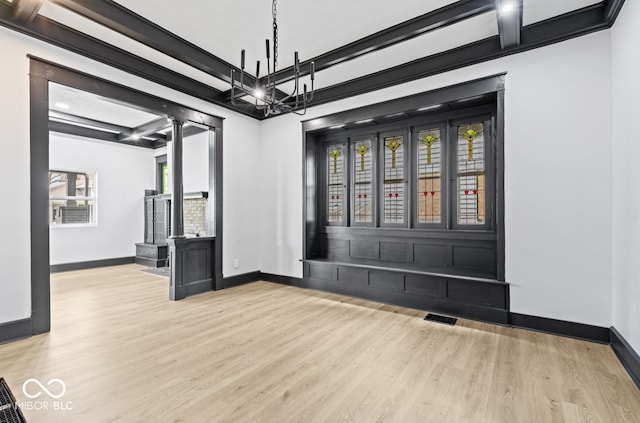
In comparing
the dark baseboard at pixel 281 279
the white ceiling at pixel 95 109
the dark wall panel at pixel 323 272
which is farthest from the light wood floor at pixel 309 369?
the white ceiling at pixel 95 109

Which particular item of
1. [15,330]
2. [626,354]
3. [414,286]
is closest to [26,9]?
[15,330]

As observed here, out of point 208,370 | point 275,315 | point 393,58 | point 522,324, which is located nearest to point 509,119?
point 393,58

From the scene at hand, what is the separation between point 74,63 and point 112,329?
2.88 metres

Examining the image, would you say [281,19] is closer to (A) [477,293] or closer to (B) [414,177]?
(B) [414,177]

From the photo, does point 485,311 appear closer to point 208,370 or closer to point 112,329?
point 208,370

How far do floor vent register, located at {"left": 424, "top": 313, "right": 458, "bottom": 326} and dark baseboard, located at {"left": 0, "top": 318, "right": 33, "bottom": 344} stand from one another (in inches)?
161

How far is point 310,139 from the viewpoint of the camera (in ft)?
16.4

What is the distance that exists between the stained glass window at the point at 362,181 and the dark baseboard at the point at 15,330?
4032 millimetres

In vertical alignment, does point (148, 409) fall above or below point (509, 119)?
below

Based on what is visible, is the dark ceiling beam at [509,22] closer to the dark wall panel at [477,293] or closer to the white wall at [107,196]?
the dark wall panel at [477,293]

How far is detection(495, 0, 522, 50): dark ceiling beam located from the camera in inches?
101

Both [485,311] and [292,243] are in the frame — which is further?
[292,243]

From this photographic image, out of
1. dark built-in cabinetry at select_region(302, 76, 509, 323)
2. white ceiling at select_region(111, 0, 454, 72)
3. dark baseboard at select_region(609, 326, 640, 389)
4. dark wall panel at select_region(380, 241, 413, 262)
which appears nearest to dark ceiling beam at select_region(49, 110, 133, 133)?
white ceiling at select_region(111, 0, 454, 72)

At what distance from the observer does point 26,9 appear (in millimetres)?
2645
